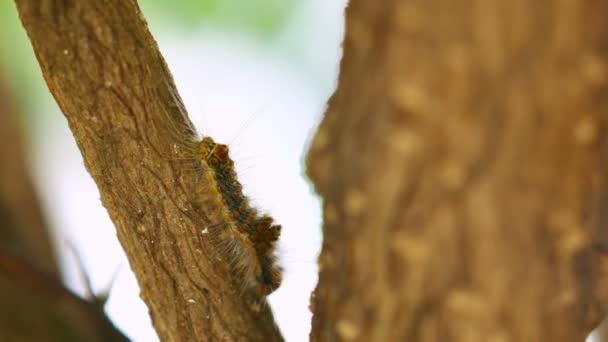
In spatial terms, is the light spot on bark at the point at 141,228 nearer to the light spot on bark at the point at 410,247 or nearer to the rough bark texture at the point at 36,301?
the rough bark texture at the point at 36,301

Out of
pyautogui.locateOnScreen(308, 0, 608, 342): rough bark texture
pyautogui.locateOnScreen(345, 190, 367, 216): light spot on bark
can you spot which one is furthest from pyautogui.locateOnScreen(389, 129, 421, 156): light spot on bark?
pyautogui.locateOnScreen(345, 190, 367, 216): light spot on bark

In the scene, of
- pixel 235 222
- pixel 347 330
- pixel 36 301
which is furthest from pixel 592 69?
pixel 36 301

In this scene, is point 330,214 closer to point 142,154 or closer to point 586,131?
point 586,131

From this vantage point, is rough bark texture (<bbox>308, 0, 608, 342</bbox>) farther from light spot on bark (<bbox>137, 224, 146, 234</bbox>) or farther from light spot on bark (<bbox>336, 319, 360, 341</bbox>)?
light spot on bark (<bbox>137, 224, 146, 234</bbox>)

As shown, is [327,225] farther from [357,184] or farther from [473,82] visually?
[473,82]

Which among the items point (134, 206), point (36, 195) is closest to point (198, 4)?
point (36, 195)

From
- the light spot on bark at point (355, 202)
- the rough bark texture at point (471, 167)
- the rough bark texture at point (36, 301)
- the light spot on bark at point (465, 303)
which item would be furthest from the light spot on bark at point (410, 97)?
the rough bark texture at point (36, 301)
